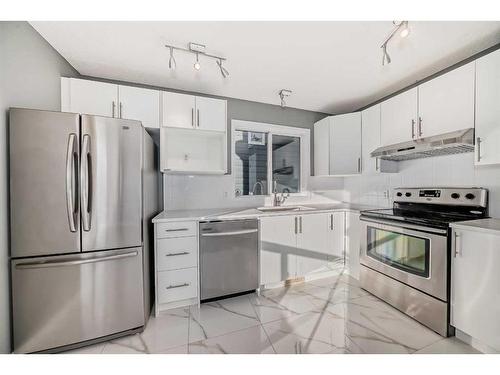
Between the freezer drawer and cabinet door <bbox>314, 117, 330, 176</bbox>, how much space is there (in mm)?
2672

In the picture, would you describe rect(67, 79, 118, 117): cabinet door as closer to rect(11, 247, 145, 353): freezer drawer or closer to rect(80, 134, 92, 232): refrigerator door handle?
rect(80, 134, 92, 232): refrigerator door handle

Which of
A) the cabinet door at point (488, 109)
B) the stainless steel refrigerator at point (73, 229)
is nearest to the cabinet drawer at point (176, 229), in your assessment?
the stainless steel refrigerator at point (73, 229)

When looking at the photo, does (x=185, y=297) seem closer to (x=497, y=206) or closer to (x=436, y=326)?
(x=436, y=326)

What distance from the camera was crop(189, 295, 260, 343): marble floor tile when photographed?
181 cm

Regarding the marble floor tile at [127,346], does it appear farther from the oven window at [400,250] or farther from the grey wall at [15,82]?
the oven window at [400,250]

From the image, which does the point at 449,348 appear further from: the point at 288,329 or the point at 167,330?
the point at 167,330

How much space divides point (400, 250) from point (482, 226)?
654mm

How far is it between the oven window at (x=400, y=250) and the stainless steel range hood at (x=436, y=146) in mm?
868

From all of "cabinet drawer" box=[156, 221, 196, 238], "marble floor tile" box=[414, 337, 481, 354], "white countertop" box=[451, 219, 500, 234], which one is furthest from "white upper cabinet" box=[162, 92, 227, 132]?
"marble floor tile" box=[414, 337, 481, 354]

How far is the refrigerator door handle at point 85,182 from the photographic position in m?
1.57
